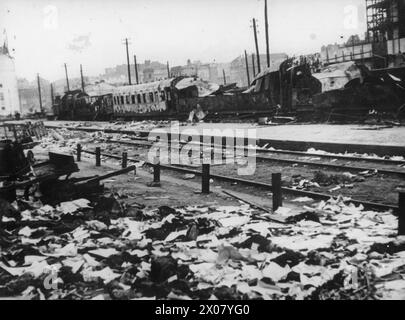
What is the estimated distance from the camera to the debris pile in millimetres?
3910

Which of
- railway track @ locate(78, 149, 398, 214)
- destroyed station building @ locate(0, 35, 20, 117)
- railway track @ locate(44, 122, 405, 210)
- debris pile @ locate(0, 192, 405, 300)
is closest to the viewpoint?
debris pile @ locate(0, 192, 405, 300)

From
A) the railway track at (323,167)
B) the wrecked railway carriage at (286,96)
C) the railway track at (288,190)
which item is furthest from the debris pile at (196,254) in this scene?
the wrecked railway carriage at (286,96)

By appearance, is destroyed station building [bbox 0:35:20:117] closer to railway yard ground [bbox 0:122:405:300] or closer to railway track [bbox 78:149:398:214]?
railway track [bbox 78:149:398:214]

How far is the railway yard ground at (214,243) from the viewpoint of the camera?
395cm

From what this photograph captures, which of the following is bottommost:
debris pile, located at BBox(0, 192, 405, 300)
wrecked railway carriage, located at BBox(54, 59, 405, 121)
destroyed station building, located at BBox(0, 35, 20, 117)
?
debris pile, located at BBox(0, 192, 405, 300)

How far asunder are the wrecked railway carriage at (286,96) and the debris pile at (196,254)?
42.5 ft

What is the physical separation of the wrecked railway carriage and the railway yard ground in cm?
977

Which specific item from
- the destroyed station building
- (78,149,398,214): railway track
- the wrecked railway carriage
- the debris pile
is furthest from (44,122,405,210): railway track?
the destroyed station building

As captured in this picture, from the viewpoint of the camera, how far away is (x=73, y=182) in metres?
7.38

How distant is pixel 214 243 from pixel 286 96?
18.9 meters

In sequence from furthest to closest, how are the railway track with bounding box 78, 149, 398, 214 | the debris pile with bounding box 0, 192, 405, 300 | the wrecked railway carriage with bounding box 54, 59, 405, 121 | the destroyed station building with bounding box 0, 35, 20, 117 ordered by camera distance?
the destroyed station building with bounding box 0, 35, 20, 117 < the wrecked railway carriage with bounding box 54, 59, 405, 121 < the railway track with bounding box 78, 149, 398, 214 < the debris pile with bounding box 0, 192, 405, 300

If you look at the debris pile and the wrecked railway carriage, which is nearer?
the debris pile

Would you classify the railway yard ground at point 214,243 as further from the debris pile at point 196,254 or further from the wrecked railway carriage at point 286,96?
the wrecked railway carriage at point 286,96
